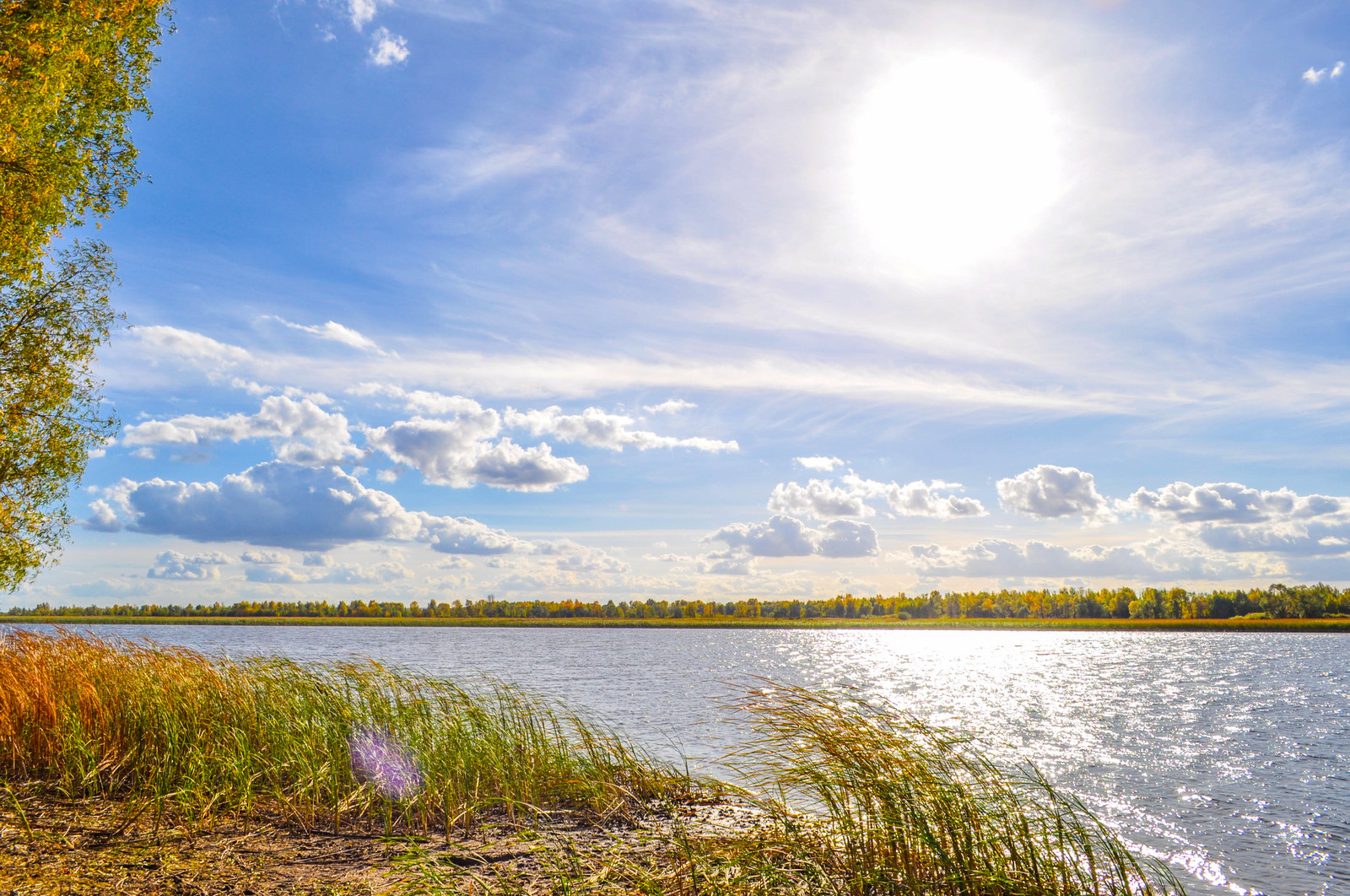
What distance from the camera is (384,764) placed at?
13.1 metres

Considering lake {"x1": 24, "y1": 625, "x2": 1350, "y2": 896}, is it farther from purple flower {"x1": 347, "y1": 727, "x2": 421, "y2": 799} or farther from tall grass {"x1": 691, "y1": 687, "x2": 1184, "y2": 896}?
purple flower {"x1": 347, "y1": 727, "x2": 421, "y2": 799}

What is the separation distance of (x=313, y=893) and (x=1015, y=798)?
8.42 m

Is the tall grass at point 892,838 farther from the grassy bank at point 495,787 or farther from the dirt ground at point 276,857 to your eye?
the dirt ground at point 276,857

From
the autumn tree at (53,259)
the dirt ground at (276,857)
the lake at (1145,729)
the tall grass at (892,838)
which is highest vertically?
the autumn tree at (53,259)

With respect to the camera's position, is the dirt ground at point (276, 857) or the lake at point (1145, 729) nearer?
the dirt ground at point (276, 857)

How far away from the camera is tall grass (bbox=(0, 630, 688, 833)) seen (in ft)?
38.5

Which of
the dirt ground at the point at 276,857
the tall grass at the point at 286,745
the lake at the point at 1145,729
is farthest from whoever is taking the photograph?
the lake at the point at 1145,729

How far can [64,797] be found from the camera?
11516mm

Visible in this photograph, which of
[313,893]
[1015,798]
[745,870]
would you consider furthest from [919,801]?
[313,893]

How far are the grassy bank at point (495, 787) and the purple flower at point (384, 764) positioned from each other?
5 cm

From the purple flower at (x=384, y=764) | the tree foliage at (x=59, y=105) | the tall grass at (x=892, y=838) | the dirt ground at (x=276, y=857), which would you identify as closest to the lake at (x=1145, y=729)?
the tall grass at (x=892, y=838)

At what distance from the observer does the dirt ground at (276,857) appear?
7.74 meters

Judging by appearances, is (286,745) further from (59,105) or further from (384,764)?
(59,105)

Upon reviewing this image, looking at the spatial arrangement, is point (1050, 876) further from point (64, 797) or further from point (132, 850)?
point (64, 797)
